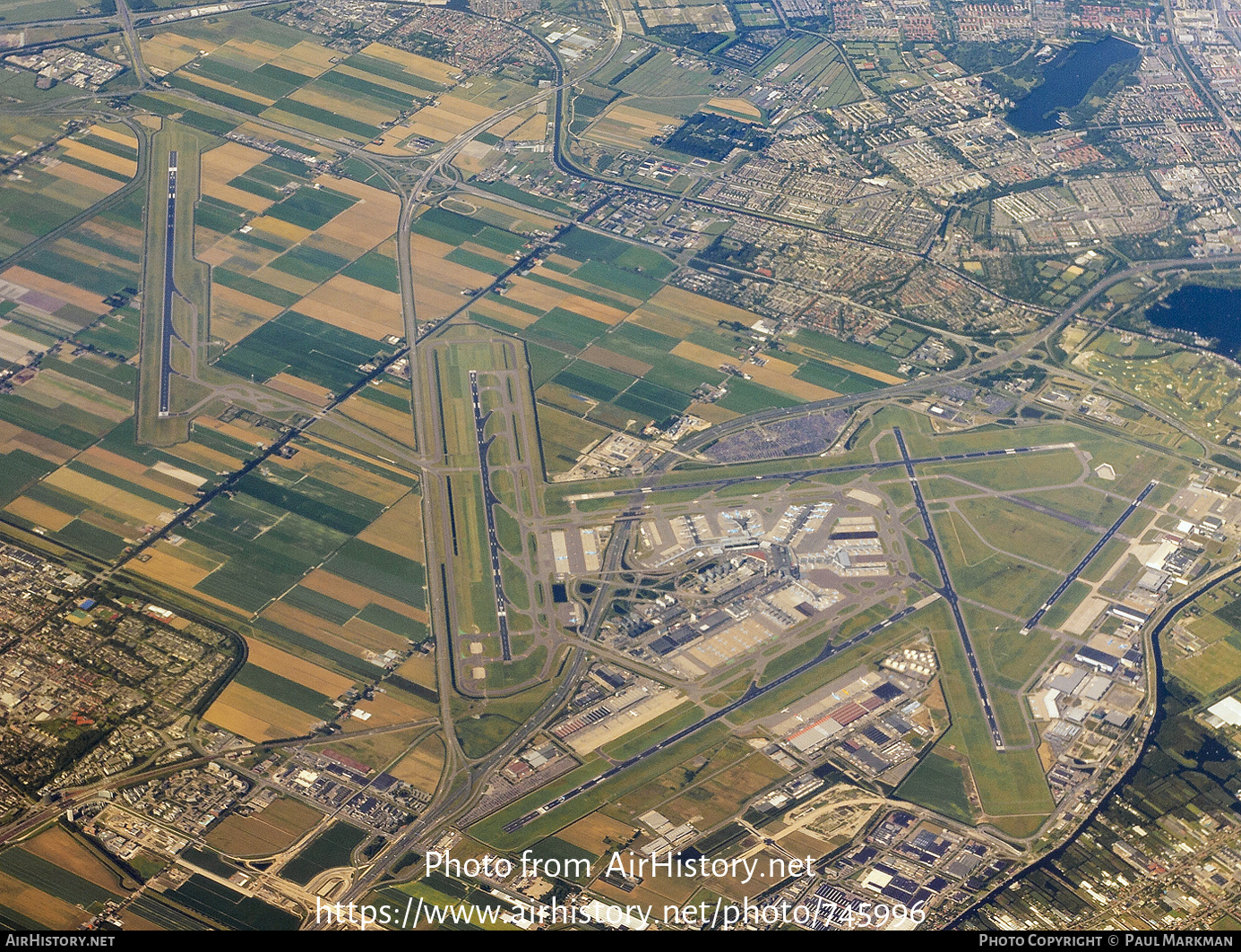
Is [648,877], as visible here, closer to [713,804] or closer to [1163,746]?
[713,804]

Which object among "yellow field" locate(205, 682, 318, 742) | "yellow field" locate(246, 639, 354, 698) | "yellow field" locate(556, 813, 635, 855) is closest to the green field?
"yellow field" locate(556, 813, 635, 855)

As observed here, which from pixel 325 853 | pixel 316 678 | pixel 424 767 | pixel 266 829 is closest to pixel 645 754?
pixel 424 767

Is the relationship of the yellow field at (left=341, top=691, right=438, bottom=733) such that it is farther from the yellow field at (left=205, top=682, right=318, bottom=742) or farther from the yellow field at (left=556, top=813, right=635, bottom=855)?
the yellow field at (left=556, top=813, right=635, bottom=855)

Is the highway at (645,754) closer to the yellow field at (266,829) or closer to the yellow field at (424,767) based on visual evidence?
the yellow field at (424,767)

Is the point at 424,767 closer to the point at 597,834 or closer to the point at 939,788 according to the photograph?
the point at 597,834

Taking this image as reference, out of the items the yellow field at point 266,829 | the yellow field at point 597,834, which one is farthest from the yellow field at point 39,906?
the yellow field at point 597,834
